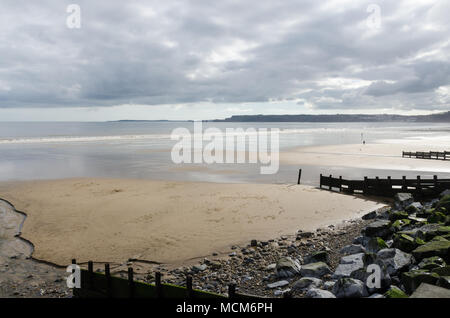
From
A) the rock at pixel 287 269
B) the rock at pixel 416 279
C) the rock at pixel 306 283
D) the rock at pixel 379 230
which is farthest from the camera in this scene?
the rock at pixel 379 230

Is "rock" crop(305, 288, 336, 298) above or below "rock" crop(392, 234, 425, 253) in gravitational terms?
below

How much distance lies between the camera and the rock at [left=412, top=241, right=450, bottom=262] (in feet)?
27.2

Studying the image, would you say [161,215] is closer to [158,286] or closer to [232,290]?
[158,286]

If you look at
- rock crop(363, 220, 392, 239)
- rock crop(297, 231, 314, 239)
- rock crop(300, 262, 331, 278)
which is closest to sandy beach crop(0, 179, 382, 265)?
rock crop(297, 231, 314, 239)

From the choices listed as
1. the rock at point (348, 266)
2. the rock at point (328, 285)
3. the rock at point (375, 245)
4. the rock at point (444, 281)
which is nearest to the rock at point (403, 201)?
the rock at point (375, 245)

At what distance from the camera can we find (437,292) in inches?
222

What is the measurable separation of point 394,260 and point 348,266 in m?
1.22

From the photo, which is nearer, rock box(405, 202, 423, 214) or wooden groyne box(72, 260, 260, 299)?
wooden groyne box(72, 260, 260, 299)

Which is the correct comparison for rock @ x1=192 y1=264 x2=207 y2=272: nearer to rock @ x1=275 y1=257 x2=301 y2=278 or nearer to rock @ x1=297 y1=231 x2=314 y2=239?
rock @ x1=275 y1=257 x2=301 y2=278

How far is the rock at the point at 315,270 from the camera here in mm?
9344

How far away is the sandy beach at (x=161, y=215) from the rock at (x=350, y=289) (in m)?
5.79
